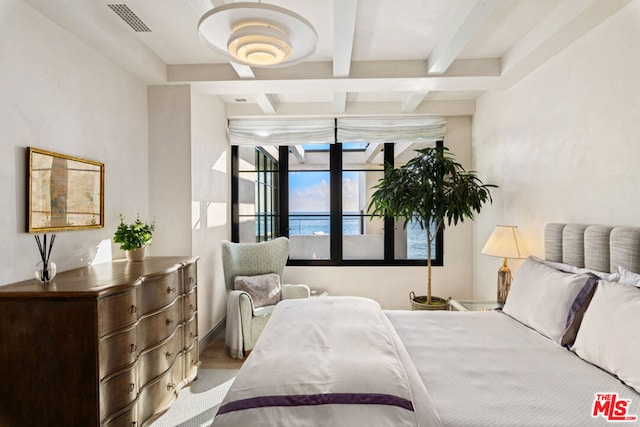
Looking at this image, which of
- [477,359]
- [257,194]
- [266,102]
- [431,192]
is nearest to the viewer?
[477,359]

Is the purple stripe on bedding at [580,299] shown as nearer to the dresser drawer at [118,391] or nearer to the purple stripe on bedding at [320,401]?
the purple stripe on bedding at [320,401]

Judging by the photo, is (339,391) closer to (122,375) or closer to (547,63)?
(122,375)

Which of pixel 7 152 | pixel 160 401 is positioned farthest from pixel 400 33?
pixel 160 401

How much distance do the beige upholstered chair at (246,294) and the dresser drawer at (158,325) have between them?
777mm

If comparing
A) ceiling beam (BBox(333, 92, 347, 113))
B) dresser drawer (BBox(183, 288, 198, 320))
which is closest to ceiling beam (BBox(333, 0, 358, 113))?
ceiling beam (BBox(333, 92, 347, 113))

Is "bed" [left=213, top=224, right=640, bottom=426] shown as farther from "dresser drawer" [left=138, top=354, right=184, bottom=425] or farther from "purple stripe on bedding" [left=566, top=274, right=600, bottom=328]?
"dresser drawer" [left=138, top=354, right=184, bottom=425]

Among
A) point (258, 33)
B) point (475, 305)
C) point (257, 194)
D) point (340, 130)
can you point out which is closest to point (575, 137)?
point (475, 305)

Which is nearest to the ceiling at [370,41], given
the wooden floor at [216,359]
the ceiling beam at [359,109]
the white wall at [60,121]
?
the white wall at [60,121]

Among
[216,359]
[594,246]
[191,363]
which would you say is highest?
[594,246]

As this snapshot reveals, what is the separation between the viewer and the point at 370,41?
109 inches

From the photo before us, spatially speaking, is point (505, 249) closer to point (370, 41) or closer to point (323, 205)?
point (370, 41)

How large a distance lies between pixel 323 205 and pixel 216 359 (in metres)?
2.28

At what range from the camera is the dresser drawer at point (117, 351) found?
6.00ft

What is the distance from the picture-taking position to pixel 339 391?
52.5 inches
